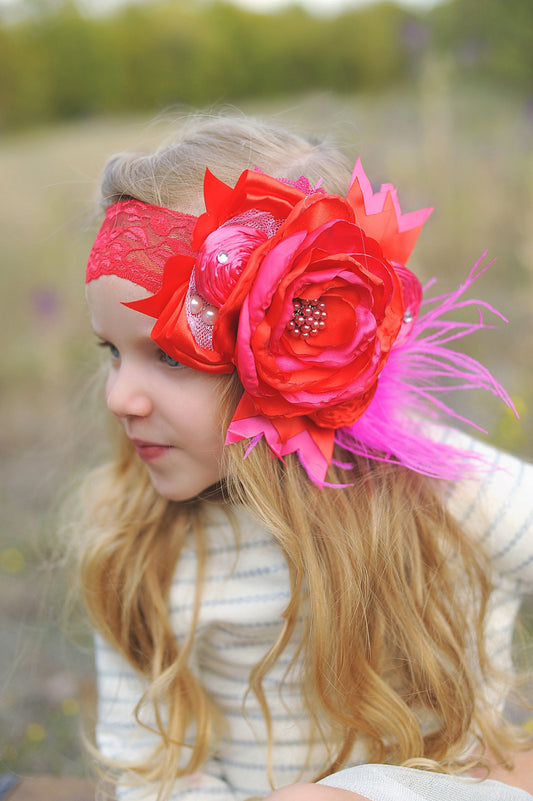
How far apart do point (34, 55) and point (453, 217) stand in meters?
6.04

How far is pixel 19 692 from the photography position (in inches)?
88.4

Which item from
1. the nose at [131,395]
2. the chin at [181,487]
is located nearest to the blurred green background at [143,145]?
the nose at [131,395]

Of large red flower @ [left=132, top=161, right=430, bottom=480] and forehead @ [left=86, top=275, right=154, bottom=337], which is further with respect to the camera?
forehead @ [left=86, top=275, right=154, bottom=337]

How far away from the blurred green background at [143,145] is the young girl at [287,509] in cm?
34

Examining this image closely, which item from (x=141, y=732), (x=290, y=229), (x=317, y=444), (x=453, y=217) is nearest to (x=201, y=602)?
(x=141, y=732)

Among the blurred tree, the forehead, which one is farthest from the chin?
the blurred tree

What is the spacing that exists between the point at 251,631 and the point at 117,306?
2.31ft

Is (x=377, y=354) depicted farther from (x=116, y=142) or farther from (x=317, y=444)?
(x=116, y=142)

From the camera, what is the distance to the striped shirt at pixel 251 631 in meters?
1.42

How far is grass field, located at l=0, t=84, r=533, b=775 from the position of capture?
2133 millimetres

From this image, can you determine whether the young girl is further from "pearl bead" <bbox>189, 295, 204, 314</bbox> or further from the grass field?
the grass field

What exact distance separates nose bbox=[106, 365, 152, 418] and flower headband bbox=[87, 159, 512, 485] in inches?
5.5

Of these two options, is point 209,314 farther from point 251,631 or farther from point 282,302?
point 251,631

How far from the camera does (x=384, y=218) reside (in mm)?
1252
